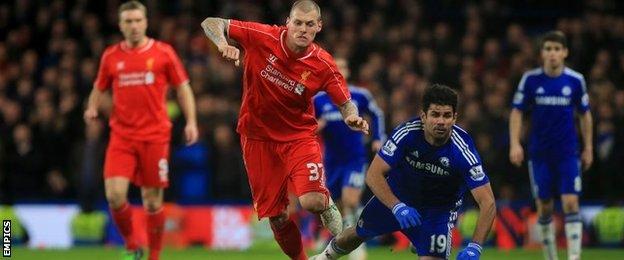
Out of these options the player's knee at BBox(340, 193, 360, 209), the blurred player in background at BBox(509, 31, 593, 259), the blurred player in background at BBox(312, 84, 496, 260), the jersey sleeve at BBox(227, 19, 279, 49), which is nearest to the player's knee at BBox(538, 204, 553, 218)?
the blurred player in background at BBox(509, 31, 593, 259)

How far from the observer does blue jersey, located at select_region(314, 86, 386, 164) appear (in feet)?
42.3

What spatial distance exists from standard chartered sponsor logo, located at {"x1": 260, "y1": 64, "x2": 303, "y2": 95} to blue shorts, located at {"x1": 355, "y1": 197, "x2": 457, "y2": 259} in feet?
3.71

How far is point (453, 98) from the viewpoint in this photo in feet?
28.8

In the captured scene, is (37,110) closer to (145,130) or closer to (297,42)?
(145,130)

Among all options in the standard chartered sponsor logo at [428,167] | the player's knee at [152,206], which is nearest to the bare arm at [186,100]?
the player's knee at [152,206]

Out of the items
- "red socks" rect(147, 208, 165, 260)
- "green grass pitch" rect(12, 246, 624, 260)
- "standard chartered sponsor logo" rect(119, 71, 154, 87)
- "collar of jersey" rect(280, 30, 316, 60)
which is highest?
"collar of jersey" rect(280, 30, 316, 60)

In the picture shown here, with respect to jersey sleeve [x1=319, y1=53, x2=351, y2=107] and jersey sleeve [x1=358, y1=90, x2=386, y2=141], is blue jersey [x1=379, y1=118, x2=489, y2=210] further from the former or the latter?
jersey sleeve [x1=358, y1=90, x2=386, y2=141]

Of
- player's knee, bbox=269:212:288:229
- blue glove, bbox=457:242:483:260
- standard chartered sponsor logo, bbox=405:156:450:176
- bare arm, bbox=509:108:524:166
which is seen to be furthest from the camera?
bare arm, bbox=509:108:524:166

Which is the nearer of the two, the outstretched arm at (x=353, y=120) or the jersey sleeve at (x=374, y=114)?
the outstretched arm at (x=353, y=120)

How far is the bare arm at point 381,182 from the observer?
29.3 ft

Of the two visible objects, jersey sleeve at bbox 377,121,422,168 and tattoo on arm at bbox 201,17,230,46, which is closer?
jersey sleeve at bbox 377,121,422,168

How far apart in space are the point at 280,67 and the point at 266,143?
0.65 m

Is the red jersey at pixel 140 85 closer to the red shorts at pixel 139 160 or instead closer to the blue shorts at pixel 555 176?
the red shorts at pixel 139 160

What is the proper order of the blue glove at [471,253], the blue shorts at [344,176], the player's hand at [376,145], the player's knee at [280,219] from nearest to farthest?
the blue glove at [471,253], the player's knee at [280,219], the player's hand at [376,145], the blue shorts at [344,176]
